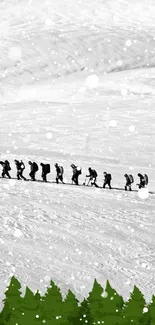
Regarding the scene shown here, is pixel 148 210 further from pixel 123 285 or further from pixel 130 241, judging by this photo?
pixel 123 285

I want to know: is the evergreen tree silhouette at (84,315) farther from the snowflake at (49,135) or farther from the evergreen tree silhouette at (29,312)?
the snowflake at (49,135)

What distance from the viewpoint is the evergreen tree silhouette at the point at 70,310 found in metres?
8.26

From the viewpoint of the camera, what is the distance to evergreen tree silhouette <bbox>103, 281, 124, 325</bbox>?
26.8 feet

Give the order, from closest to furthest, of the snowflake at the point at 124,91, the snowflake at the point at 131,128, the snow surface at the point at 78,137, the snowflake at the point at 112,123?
the snow surface at the point at 78,137 → the snowflake at the point at 131,128 → the snowflake at the point at 112,123 → the snowflake at the point at 124,91

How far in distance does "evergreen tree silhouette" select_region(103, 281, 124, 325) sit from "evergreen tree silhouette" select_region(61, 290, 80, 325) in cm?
38

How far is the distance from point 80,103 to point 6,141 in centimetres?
2543

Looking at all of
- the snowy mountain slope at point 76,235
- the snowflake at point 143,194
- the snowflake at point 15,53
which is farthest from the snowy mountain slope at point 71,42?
the snowflake at point 143,194

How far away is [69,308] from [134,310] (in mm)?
767

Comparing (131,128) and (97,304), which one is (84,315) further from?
(131,128)

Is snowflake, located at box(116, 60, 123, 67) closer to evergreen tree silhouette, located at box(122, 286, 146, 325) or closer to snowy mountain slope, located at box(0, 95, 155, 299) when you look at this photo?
snowy mountain slope, located at box(0, 95, 155, 299)

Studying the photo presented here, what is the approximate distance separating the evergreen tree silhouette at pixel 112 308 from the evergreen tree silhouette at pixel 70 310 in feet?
1.26

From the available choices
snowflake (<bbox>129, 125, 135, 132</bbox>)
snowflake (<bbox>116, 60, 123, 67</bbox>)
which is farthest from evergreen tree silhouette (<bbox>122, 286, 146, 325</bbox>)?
snowflake (<bbox>116, 60, 123, 67</bbox>)

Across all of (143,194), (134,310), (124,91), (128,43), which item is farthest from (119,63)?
(134,310)

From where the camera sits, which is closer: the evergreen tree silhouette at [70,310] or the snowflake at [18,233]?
Answer: the evergreen tree silhouette at [70,310]
